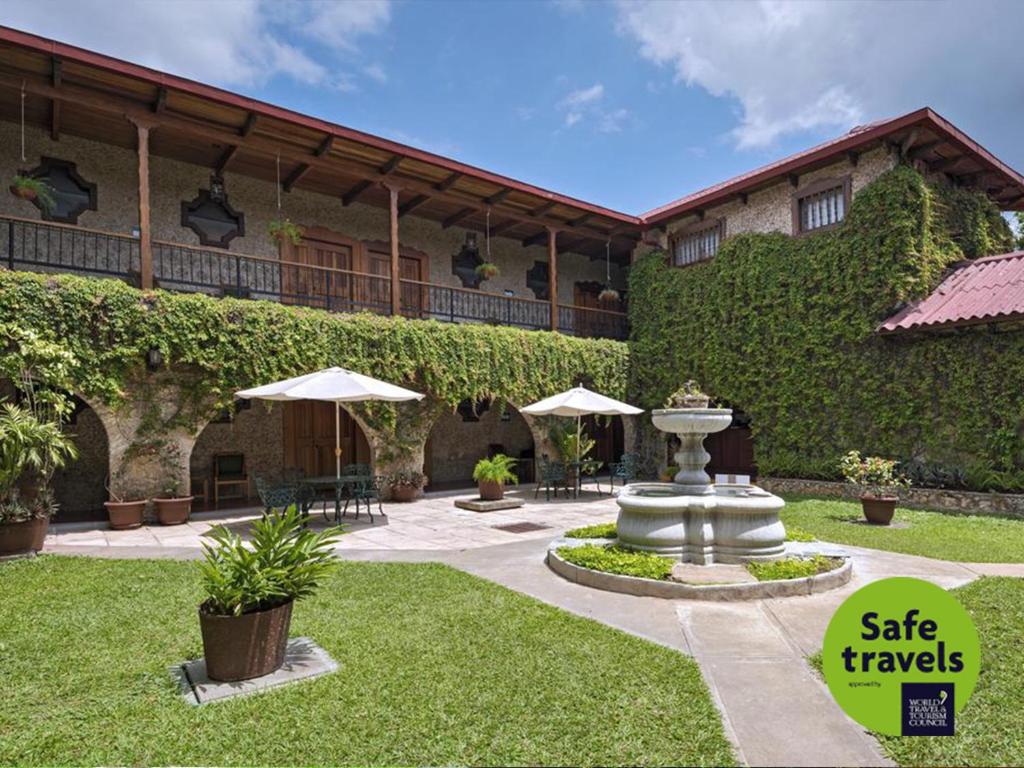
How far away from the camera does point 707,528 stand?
6066mm

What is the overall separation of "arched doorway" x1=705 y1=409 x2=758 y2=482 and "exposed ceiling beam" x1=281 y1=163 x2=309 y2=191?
457 inches

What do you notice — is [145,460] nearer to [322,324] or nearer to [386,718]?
[322,324]

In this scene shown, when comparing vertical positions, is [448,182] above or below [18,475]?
above

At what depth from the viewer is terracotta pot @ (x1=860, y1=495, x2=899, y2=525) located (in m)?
8.80

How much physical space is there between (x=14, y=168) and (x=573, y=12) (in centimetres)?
997

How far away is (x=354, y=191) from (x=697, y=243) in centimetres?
888

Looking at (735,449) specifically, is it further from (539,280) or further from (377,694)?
(377,694)

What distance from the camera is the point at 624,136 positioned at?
13.5 m

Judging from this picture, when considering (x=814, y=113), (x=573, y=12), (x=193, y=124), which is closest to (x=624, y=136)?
(x=814, y=113)

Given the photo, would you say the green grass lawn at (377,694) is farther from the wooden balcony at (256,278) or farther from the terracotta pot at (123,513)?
the wooden balcony at (256,278)

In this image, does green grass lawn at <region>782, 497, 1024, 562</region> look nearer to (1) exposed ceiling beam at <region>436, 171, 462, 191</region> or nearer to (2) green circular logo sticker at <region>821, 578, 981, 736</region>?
(2) green circular logo sticker at <region>821, 578, 981, 736</region>

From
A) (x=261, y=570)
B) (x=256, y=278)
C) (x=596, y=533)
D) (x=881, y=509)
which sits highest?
(x=256, y=278)

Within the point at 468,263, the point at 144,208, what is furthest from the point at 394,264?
the point at 144,208

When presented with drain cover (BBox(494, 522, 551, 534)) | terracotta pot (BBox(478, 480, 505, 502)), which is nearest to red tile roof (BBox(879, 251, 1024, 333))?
drain cover (BBox(494, 522, 551, 534))
